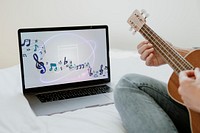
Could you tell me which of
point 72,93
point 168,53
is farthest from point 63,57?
point 168,53

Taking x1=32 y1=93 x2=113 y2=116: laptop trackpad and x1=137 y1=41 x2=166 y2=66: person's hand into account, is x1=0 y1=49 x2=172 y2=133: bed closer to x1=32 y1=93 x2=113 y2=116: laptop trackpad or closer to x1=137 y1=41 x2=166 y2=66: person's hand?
x1=32 y1=93 x2=113 y2=116: laptop trackpad

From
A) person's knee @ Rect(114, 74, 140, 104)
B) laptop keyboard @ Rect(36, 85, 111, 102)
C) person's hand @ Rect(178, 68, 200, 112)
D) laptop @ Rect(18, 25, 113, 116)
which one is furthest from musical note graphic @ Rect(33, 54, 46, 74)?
person's hand @ Rect(178, 68, 200, 112)

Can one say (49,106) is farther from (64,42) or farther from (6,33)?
(6,33)

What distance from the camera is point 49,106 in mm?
1018

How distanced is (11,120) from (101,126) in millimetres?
289

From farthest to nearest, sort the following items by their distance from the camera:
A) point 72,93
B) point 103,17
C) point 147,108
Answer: point 103,17, point 72,93, point 147,108

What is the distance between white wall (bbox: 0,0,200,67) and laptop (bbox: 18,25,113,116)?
0.63 meters

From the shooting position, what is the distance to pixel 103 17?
6.28 feet

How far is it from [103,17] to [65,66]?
785 mm

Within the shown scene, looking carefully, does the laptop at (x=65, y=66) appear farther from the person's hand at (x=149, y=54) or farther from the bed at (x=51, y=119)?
the person's hand at (x=149, y=54)

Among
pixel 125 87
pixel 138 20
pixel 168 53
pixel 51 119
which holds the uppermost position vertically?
pixel 138 20

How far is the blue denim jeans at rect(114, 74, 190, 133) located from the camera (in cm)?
77

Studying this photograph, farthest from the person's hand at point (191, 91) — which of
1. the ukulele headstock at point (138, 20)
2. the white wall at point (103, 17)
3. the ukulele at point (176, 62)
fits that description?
the white wall at point (103, 17)

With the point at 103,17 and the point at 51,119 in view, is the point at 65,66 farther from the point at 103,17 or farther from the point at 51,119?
the point at 103,17
